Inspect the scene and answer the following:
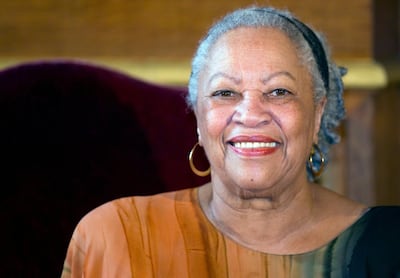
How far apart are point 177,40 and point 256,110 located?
1.00 meters

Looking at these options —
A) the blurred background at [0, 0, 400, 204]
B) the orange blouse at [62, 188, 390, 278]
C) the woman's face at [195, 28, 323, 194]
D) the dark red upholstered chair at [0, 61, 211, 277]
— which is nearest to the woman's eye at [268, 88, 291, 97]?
the woman's face at [195, 28, 323, 194]

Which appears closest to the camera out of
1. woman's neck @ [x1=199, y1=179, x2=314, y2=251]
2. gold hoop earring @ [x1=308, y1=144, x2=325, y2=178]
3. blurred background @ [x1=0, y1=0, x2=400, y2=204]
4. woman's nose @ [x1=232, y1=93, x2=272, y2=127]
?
woman's nose @ [x1=232, y1=93, x2=272, y2=127]

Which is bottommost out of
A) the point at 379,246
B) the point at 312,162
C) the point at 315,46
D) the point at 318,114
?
the point at 379,246

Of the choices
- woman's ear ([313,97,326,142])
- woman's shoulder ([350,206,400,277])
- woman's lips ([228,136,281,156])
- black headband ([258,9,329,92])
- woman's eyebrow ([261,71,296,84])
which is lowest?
woman's shoulder ([350,206,400,277])

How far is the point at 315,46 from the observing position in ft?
5.97

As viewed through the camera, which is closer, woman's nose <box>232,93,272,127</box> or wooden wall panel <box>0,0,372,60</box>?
woman's nose <box>232,93,272,127</box>

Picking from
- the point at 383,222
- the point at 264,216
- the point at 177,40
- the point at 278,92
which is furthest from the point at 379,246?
the point at 177,40

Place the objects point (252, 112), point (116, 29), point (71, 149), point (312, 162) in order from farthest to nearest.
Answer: point (116, 29), point (71, 149), point (312, 162), point (252, 112)

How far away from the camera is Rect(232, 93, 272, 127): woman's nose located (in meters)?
1.70

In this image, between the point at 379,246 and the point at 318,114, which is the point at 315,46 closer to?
the point at 318,114

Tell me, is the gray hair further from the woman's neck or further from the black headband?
the woman's neck

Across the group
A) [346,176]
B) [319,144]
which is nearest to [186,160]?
[319,144]

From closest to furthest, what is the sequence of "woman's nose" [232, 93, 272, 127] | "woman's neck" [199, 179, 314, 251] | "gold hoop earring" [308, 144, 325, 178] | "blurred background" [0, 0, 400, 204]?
"woman's nose" [232, 93, 272, 127], "woman's neck" [199, 179, 314, 251], "gold hoop earring" [308, 144, 325, 178], "blurred background" [0, 0, 400, 204]

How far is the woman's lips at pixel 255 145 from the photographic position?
1710 millimetres
